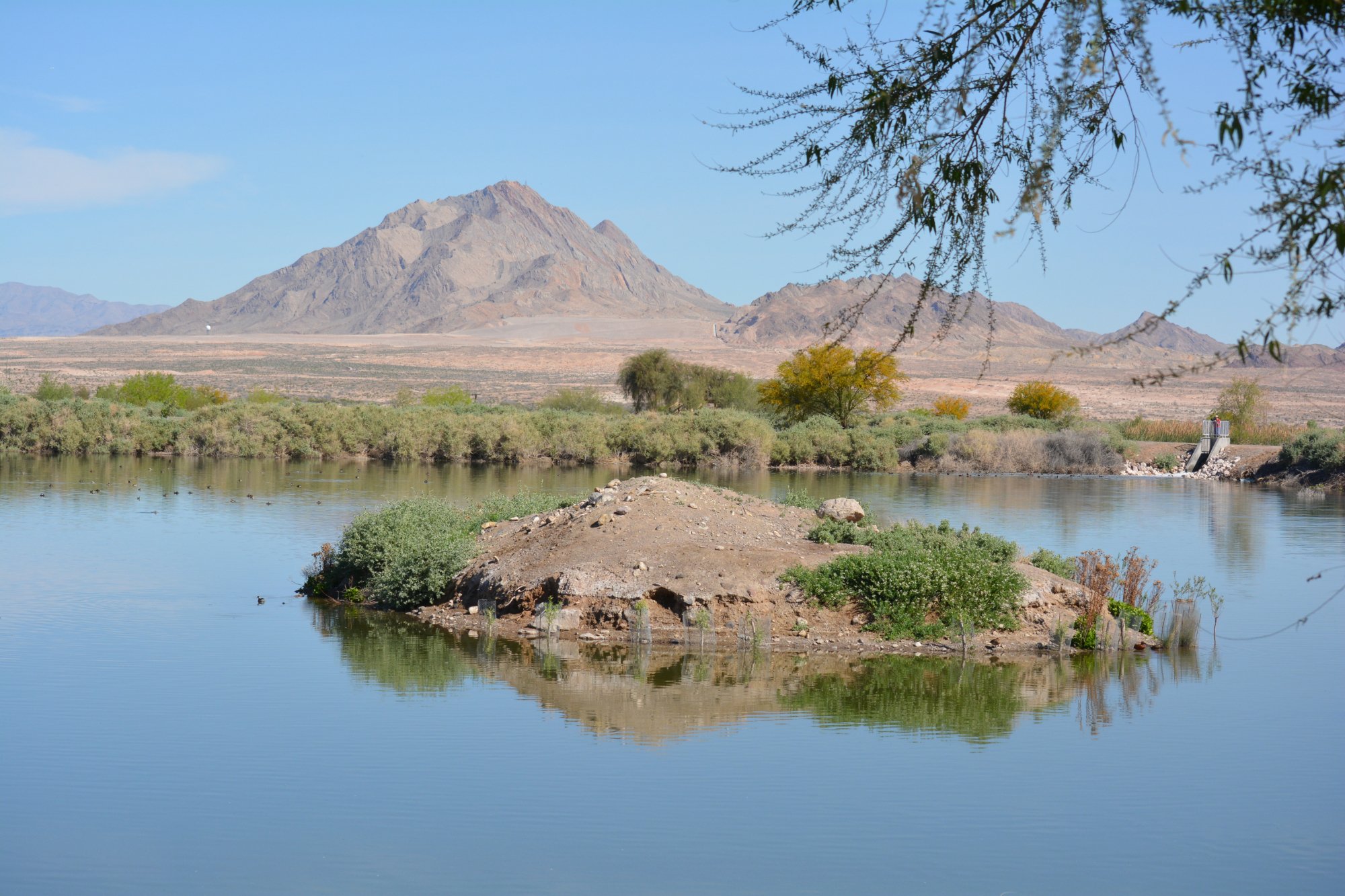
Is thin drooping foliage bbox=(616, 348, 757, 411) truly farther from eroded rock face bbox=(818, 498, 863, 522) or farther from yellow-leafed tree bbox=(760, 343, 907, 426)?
eroded rock face bbox=(818, 498, 863, 522)

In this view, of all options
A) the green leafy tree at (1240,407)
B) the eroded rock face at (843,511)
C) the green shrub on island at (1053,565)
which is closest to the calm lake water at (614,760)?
the green shrub on island at (1053,565)

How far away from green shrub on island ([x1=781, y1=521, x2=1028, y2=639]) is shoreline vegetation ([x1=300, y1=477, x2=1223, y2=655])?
0.02m

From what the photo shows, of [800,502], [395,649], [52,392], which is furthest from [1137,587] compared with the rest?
[52,392]

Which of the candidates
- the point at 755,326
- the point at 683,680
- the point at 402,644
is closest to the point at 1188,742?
the point at 683,680

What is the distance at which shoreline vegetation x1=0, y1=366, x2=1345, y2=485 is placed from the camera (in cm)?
4019

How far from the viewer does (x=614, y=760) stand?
30.7ft

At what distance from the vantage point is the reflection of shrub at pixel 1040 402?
5669 centimetres

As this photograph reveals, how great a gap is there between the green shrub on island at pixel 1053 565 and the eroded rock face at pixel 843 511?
2529mm

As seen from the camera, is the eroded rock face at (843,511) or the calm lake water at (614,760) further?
the eroded rock face at (843,511)

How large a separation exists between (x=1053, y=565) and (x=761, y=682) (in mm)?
4921

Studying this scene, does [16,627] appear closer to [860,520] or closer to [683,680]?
[683,680]

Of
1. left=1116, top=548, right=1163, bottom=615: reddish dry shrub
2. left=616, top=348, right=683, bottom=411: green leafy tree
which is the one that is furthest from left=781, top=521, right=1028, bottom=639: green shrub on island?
left=616, top=348, right=683, bottom=411: green leafy tree

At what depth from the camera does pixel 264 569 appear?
59.2ft

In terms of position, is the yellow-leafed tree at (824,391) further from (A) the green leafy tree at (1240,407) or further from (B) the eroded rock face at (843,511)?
(B) the eroded rock face at (843,511)
